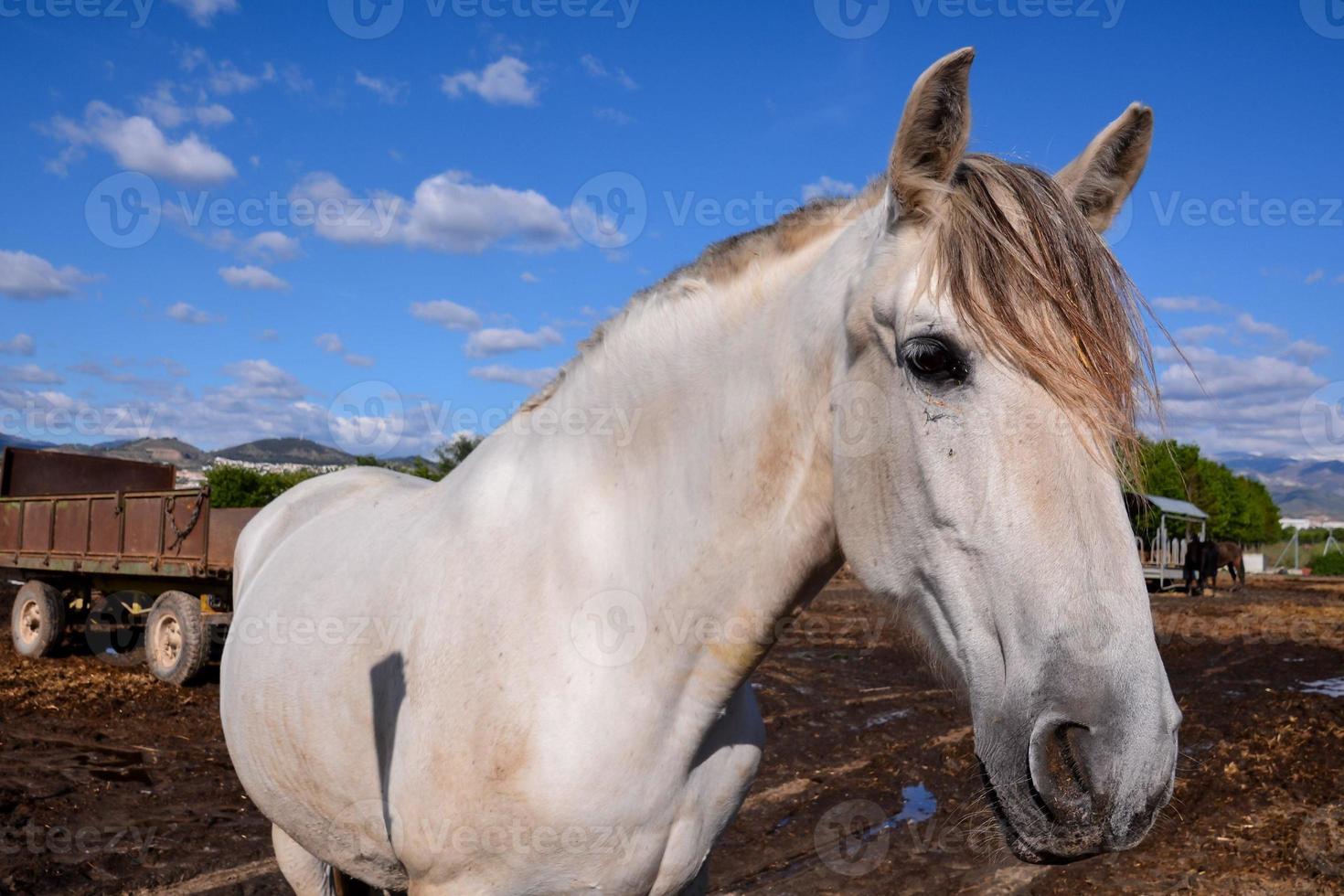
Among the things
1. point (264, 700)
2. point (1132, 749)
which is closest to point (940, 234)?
point (1132, 749)

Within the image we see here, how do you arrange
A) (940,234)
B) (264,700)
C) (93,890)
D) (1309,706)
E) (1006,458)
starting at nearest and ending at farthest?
1. (1006,458)
2. (940,234)
3. (264,700)
4. (93,890)
5. (1309,706)

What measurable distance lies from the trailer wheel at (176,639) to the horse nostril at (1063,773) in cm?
967

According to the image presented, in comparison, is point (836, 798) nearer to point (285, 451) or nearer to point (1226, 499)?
point (1226, 499)

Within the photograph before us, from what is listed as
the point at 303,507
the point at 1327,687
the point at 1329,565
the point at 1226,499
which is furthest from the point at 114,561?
the point at 1226,499

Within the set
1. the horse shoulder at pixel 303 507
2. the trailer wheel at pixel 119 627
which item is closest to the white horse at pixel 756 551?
the horse shoulder at pixel 303 507

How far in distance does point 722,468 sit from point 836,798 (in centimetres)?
464

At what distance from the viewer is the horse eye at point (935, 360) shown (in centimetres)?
137

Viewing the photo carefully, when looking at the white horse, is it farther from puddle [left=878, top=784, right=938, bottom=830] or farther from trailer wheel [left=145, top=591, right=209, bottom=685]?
trailer wheel [left=145, top=591, right=209, bottom=685]

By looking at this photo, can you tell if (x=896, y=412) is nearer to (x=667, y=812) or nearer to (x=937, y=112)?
(x=937, y=112)

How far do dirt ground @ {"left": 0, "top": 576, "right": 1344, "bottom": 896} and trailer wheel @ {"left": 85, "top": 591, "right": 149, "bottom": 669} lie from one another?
60 cm

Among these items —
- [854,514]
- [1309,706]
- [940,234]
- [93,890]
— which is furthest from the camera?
[1309,706]

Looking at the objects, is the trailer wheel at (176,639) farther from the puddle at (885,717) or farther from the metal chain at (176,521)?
the puddle at (885,717)

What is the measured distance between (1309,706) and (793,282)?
857 centimetres

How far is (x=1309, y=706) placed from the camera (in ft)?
25.4
